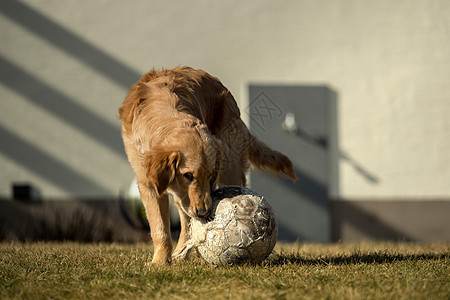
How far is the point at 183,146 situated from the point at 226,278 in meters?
1.07

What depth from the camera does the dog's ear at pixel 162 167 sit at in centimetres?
438

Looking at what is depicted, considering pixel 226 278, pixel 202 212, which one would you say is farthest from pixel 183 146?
pixel 226 278

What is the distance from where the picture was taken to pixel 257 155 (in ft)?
19.6

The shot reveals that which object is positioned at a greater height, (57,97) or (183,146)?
(57,97)

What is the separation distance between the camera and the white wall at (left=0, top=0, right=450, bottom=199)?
11.8 meters

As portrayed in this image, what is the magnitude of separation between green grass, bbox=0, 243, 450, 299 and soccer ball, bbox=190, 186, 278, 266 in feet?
0.37

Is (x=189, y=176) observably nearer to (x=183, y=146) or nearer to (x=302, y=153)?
(x=183, y=146)

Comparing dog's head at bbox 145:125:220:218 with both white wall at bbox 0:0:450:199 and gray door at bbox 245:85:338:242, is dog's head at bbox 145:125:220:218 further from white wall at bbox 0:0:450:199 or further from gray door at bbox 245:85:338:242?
white wall at bbox 0:0:450:199

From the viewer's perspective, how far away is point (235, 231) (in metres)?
4.54

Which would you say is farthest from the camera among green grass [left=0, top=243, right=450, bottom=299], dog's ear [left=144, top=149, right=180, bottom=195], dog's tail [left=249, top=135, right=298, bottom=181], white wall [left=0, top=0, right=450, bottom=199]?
white wall [left=0, top=0, right=450, bottom=199]

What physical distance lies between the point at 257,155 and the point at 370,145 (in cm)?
695

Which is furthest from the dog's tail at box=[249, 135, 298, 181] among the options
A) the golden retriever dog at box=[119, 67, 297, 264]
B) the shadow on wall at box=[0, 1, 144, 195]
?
the shadow on wall at box=[0, 1, 144, 195]

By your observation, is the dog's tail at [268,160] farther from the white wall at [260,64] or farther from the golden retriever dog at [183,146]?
the white wall at [260,64]

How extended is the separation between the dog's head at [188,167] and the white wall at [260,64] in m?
7.43
